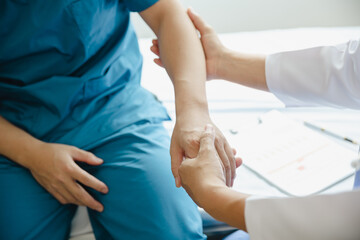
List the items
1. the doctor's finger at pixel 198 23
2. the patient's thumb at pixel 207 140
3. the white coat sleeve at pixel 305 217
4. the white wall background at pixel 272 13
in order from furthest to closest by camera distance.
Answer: the white wall background at pixel 272 13, the doctor's finger at pixel 198 23, the patient's thumb at pixel 207 140, the white coat sleeve at pixel 305 217

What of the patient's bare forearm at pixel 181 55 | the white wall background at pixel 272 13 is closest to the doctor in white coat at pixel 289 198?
the patient's bare forearm at pixel 181 55

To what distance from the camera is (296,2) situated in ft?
7.23

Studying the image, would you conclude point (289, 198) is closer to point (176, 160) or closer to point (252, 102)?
point (176, 160)

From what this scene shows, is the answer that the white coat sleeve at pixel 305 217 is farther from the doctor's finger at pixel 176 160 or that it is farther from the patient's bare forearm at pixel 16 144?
the patient's bare forearm at pixel 16 144

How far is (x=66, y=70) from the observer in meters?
1.11

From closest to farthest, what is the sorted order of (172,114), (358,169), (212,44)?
(358,169) → (212,44) → (172,114)

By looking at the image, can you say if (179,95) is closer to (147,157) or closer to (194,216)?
(147,157)

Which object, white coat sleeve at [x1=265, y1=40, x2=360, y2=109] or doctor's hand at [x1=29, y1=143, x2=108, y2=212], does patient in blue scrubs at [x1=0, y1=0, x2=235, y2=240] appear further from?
white coat sleeve at [x1=265, y1=40, x2=360, y2=109]

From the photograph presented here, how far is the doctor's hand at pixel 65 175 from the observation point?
989mm

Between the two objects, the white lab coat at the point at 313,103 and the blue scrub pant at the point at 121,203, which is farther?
the blue scrub pant at the point at 121,203

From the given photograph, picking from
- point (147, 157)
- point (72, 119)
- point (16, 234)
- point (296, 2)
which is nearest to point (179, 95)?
point (147, 157)

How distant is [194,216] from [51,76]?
57 centimetres

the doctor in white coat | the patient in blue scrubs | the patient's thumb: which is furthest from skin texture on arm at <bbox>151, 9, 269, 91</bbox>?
the patient's thumb

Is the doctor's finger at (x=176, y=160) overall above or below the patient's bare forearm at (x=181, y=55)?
below
